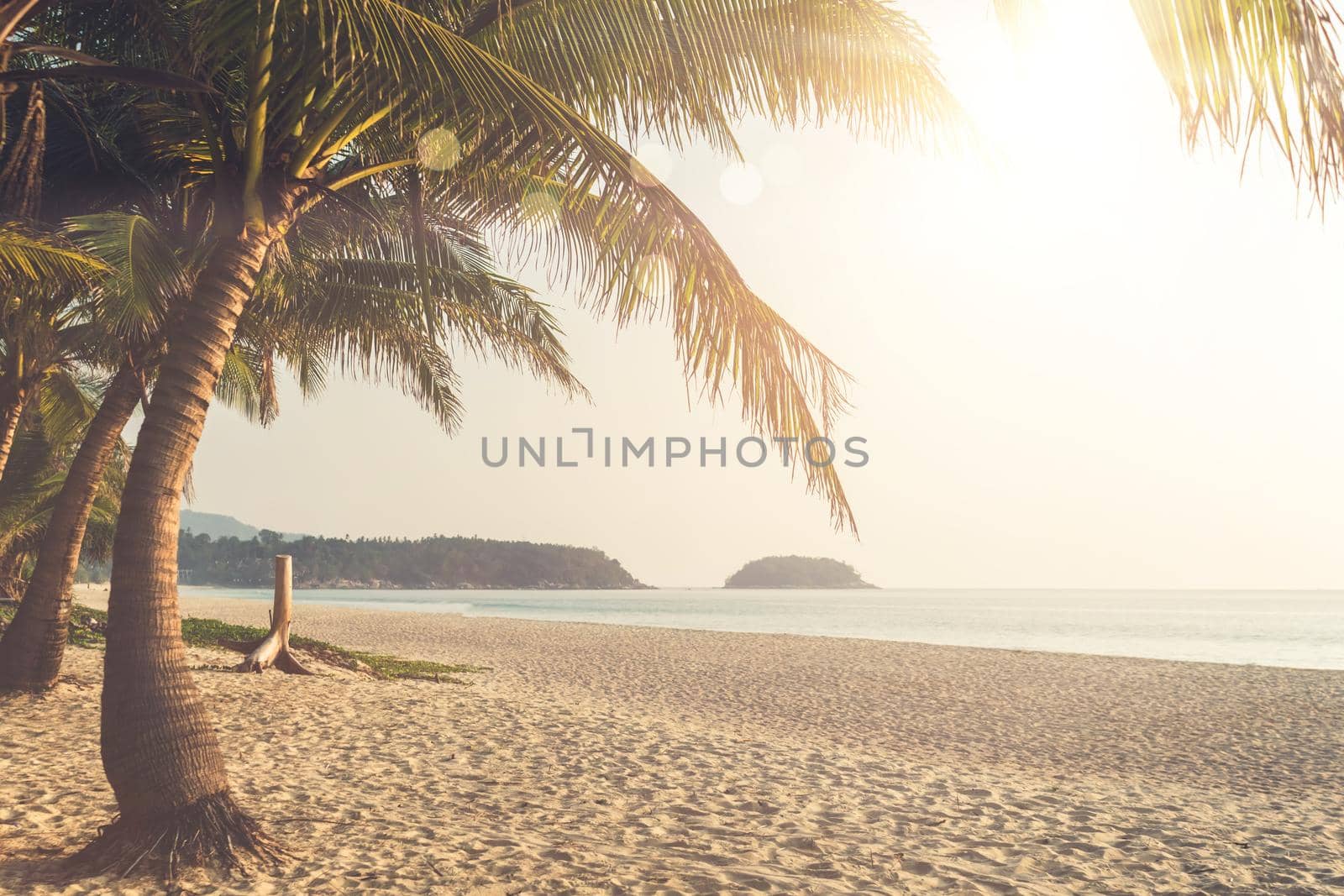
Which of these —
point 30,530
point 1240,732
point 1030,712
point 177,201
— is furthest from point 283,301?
point 30,530

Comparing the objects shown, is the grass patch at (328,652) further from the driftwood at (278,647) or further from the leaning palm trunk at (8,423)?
the leaning palm trunk at (8,423)

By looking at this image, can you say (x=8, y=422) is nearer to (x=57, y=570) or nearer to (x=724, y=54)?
(x=57, y=570)

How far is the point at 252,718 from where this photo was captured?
26.4ft

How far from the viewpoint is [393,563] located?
134 meters

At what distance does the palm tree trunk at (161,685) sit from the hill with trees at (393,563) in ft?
412

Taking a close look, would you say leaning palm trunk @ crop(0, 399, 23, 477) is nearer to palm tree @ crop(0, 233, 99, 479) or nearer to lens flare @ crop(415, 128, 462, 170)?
palm tree @ crop(0, 233, 99, 479)

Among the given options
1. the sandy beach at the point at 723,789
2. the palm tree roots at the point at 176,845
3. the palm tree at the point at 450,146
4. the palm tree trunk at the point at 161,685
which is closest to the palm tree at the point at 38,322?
the palm tree at the point at 450,146

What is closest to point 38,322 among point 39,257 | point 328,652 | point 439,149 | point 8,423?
point 8,423

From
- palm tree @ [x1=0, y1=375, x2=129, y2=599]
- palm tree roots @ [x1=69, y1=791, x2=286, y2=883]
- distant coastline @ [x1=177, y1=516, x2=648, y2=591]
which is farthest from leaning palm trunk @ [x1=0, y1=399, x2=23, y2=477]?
distant coastline @ [x1=177, y1=516, x2=648, y2=591]

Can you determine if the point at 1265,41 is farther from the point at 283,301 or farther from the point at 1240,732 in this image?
the point at 1240,732

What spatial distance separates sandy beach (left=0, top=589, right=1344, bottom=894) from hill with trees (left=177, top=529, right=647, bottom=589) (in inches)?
4766

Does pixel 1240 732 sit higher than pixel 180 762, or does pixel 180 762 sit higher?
pixel 180 762

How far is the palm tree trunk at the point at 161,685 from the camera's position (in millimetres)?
3928

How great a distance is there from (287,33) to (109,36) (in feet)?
14.5
